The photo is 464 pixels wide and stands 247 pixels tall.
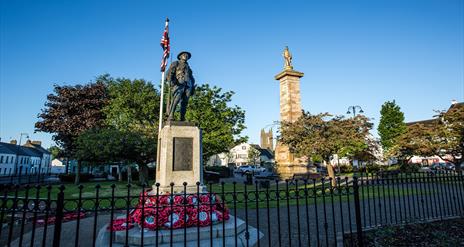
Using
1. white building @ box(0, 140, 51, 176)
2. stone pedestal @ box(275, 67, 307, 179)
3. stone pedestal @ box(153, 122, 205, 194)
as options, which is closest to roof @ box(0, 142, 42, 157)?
white building @ box(0, 140, 51, 176)

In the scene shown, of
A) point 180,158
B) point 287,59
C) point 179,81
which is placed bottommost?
point 180,158

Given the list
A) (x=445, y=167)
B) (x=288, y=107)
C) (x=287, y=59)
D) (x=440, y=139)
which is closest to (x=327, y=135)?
(x=445, y=167)

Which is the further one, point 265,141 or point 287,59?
point 265,141

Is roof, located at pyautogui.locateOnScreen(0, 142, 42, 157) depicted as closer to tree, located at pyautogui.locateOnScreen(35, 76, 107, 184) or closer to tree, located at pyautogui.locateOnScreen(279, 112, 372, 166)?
tree, located at pyautogui.locateOnScreen(35, 76, 107, 184)

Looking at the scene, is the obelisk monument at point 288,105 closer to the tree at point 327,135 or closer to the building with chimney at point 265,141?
the tree at point 327,135

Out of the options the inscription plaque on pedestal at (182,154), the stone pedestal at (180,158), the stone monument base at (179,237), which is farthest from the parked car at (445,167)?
the inscription plaque on pedestal at (182,154)

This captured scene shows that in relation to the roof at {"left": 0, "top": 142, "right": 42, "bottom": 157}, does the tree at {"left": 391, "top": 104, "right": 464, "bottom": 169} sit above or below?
below

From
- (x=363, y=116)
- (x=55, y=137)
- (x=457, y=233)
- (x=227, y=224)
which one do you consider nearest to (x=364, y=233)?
(x=457, y=233)

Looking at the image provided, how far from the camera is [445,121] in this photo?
68.6 feet

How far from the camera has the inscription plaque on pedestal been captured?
7.49 metres

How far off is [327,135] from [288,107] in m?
8.76

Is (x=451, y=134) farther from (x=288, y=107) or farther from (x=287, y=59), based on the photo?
(x=287, y=59)

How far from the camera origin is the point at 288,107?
2658cm

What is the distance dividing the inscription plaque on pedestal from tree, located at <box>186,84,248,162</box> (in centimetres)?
1626
